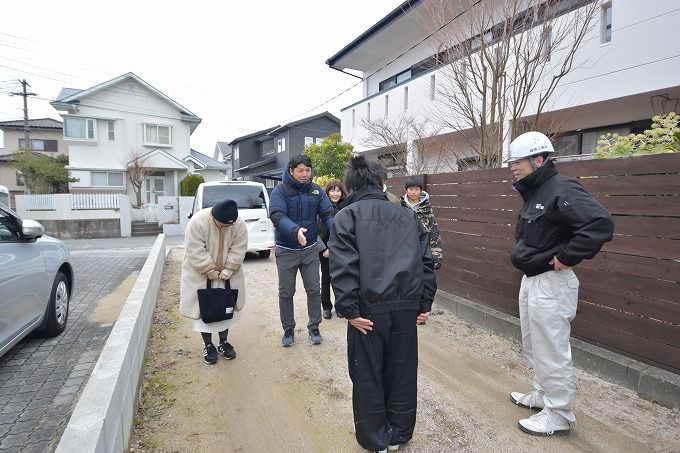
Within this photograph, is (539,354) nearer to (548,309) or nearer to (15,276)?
(548,309)

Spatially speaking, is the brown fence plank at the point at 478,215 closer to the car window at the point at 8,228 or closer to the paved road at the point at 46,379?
the paved road at the point at 46,379

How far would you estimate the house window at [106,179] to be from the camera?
20.9 metres

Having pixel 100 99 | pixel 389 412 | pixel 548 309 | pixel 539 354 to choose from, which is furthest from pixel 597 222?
pixel 100 99

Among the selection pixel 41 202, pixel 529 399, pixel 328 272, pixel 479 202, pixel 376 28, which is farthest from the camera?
pixel 41 202

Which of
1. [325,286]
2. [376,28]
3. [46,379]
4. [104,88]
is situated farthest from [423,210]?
[104,88]

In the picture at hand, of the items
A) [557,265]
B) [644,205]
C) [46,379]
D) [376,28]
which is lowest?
[46,379]

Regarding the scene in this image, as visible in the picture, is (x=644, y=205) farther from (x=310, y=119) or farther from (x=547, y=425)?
(x=310, y=119)

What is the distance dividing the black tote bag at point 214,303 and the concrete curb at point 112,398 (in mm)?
512

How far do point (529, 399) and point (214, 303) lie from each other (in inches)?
101

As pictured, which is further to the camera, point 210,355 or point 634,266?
point 210,355

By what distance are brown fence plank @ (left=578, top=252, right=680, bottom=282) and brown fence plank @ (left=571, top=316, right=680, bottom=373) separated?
479mm

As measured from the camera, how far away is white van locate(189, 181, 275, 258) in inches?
331

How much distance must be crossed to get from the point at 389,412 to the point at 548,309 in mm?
1181

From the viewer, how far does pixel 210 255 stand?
3342 millimetres
